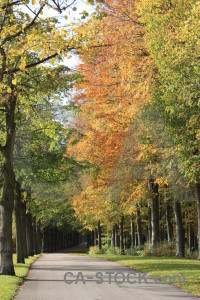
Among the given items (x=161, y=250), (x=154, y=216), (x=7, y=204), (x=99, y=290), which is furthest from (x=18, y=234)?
(x=99, y=290)

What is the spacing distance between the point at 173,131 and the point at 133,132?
31.5 feet

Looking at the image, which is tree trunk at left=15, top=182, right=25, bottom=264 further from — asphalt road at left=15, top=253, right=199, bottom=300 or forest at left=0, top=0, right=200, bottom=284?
asphalt road at left=15, top=253, right=199, bottom=300

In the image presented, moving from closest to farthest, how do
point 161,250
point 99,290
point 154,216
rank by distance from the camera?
point 99,290
point 161,250
point 154,216

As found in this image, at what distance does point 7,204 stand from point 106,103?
7.83 meters

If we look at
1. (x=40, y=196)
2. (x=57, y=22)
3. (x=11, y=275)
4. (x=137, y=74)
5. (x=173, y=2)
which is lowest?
(x=11, y=275)

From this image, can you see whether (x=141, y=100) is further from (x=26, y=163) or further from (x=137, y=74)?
(x=26, y=163)

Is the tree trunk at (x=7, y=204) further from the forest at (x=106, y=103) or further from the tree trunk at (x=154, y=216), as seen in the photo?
the tree trunk at (x=154, y=216)

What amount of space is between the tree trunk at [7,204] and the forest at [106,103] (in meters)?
0.04

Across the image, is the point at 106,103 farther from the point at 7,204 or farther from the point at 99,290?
the point at 99,290

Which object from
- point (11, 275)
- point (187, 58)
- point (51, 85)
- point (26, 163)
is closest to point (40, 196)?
point (26, 163)

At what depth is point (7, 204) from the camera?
17531mm

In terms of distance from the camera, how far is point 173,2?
14.8 meters

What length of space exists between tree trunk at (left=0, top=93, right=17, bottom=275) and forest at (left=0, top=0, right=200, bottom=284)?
0.04 meters

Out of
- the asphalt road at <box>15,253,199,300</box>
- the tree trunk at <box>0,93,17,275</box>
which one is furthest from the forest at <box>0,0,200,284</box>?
the asphalt road at <box>15,253,199,300</box>
